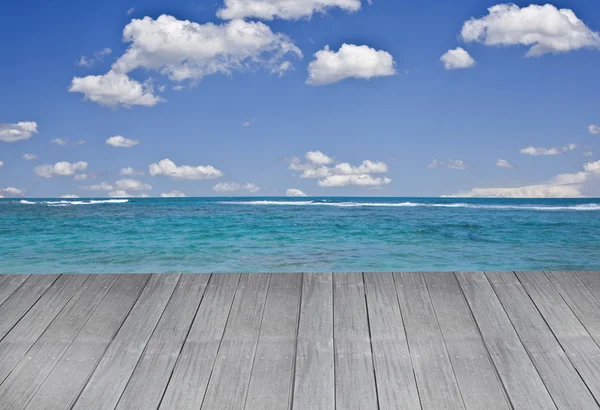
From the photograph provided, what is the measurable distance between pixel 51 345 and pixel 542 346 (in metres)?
2.41

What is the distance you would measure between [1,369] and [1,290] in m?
0.76

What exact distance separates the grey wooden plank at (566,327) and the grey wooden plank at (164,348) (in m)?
1.85

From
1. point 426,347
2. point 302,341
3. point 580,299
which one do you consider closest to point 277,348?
point 302,341

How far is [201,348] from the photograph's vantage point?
8.66 feet

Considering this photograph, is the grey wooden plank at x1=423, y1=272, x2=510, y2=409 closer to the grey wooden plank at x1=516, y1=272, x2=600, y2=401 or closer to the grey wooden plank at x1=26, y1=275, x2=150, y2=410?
the grey wooden plank at x1=516, y1=272, x2=600, y2=401

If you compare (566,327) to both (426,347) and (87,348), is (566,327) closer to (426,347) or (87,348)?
(426,347)

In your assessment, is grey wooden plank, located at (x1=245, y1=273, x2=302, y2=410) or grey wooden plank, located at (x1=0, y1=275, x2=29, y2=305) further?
grey wooden plank, located at (x1=0, y1=275, x2=29, y2=305)

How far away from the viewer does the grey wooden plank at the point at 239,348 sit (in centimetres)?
237

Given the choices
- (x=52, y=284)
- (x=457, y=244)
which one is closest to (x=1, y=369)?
(x=52, y=284)

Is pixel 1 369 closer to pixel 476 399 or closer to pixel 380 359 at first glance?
→ pixel 380 359

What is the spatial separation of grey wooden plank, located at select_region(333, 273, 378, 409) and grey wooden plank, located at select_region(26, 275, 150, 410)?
1124 mm

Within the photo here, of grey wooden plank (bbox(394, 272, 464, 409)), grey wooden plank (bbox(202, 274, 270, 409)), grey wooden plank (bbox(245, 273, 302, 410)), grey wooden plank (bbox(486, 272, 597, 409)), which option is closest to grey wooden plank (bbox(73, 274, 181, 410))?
grey wooden plank (bbox(202, 274, 270, 409))

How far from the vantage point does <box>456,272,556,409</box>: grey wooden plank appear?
7.80ft

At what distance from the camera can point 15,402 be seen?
238 cm
